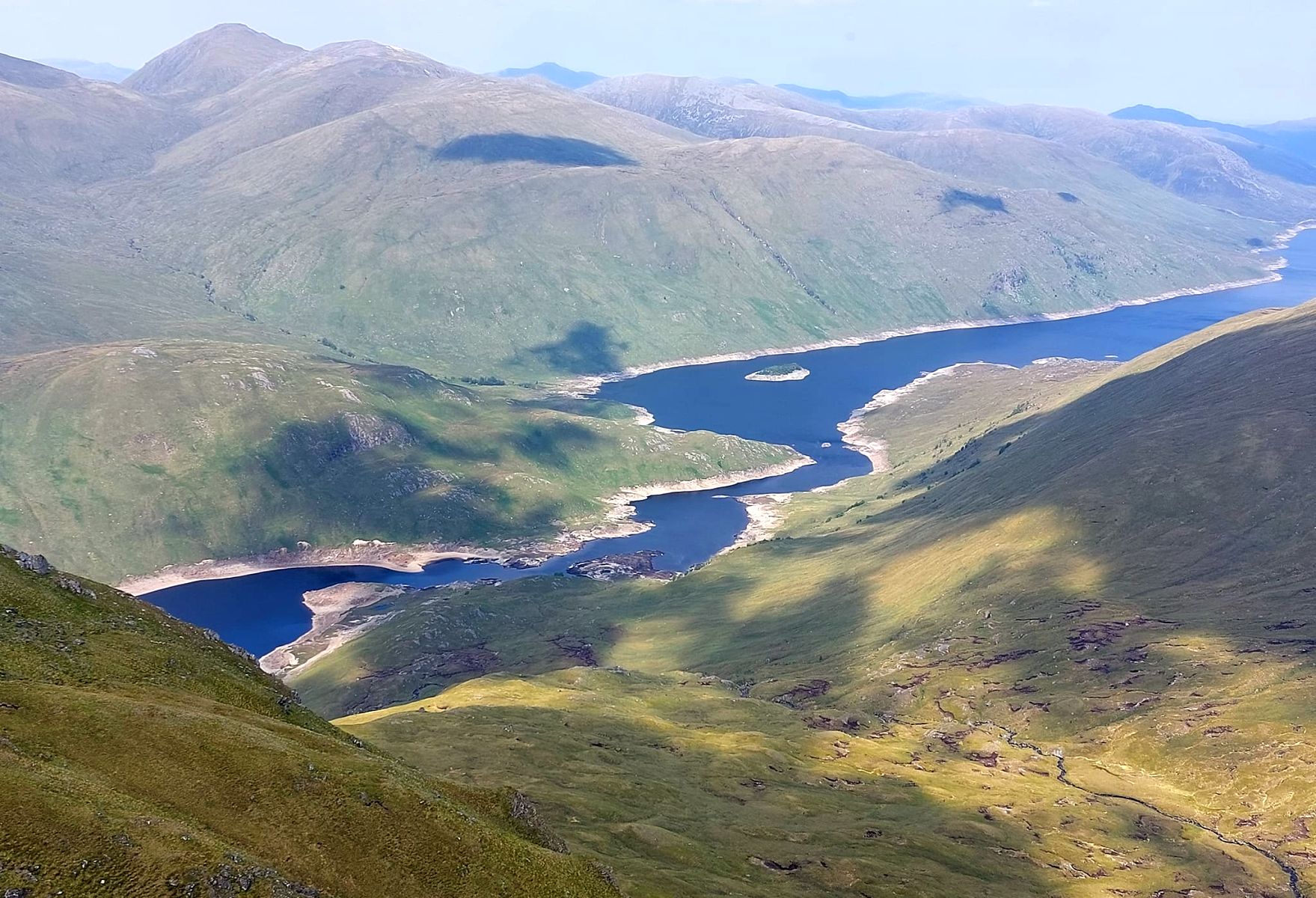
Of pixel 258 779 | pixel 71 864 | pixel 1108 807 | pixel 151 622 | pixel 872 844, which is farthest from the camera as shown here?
pixel 1108 807

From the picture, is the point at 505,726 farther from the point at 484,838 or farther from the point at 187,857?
the point at 187,857

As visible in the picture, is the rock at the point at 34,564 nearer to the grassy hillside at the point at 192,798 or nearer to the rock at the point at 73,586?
the grassy hillside at the point at 192,798

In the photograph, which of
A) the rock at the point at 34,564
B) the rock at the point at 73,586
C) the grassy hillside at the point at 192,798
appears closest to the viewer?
the grassy hillside at the point at 192,798

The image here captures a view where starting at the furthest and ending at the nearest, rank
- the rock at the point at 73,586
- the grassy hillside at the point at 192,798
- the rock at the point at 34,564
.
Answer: the rock at the point at 34,564, the rock at the point at 73,586, the grassy hillside at the point at 192,798

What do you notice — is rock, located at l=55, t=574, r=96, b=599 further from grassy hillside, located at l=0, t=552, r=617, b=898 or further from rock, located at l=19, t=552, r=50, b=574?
rock, located at l=19, t=552, r=50, b=574

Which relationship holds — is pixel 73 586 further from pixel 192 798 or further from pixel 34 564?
pixel 192 798

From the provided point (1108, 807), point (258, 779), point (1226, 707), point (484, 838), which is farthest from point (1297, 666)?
point (258, 779)

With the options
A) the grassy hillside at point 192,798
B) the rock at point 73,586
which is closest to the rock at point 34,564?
the grassy hillside at point 192,798

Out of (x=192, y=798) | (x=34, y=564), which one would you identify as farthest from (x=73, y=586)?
(x=192, y=798)
